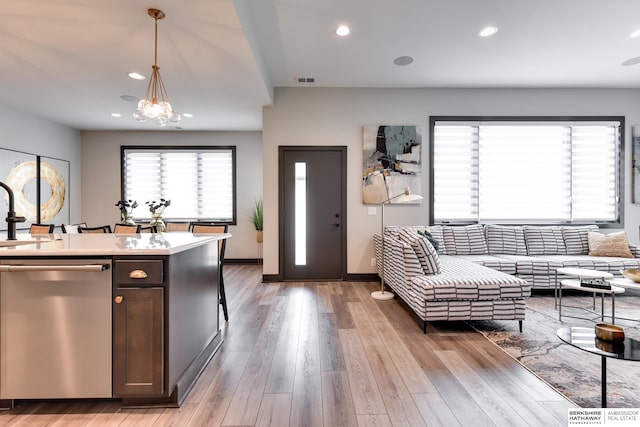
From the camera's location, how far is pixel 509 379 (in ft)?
6.63

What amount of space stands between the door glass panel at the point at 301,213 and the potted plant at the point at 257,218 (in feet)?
5.15

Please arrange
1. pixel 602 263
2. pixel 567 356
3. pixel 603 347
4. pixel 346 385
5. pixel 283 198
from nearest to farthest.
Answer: pixel 603 347
pixel 346 385
pixel 567 356
pixel 602 263
pixel 283 198

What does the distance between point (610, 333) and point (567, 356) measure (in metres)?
1.05

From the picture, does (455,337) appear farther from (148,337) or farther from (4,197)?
(4,197)

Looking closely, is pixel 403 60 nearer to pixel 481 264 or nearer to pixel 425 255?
pixel 425 255

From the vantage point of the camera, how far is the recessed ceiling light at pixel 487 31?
129 inches

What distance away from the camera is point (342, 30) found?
326 cm

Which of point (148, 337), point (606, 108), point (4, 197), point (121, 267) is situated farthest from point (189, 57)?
point (606, 108)

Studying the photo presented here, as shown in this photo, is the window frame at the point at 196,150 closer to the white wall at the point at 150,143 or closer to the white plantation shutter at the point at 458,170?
the white wall at the point at 150,143

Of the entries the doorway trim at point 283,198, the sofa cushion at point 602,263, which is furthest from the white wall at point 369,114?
the sofa cushion at point 602,263

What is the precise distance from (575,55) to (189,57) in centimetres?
465

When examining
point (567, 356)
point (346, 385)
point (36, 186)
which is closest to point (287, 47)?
point (346, 385)

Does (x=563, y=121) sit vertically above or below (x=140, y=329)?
above

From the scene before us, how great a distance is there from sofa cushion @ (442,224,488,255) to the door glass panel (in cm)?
212
